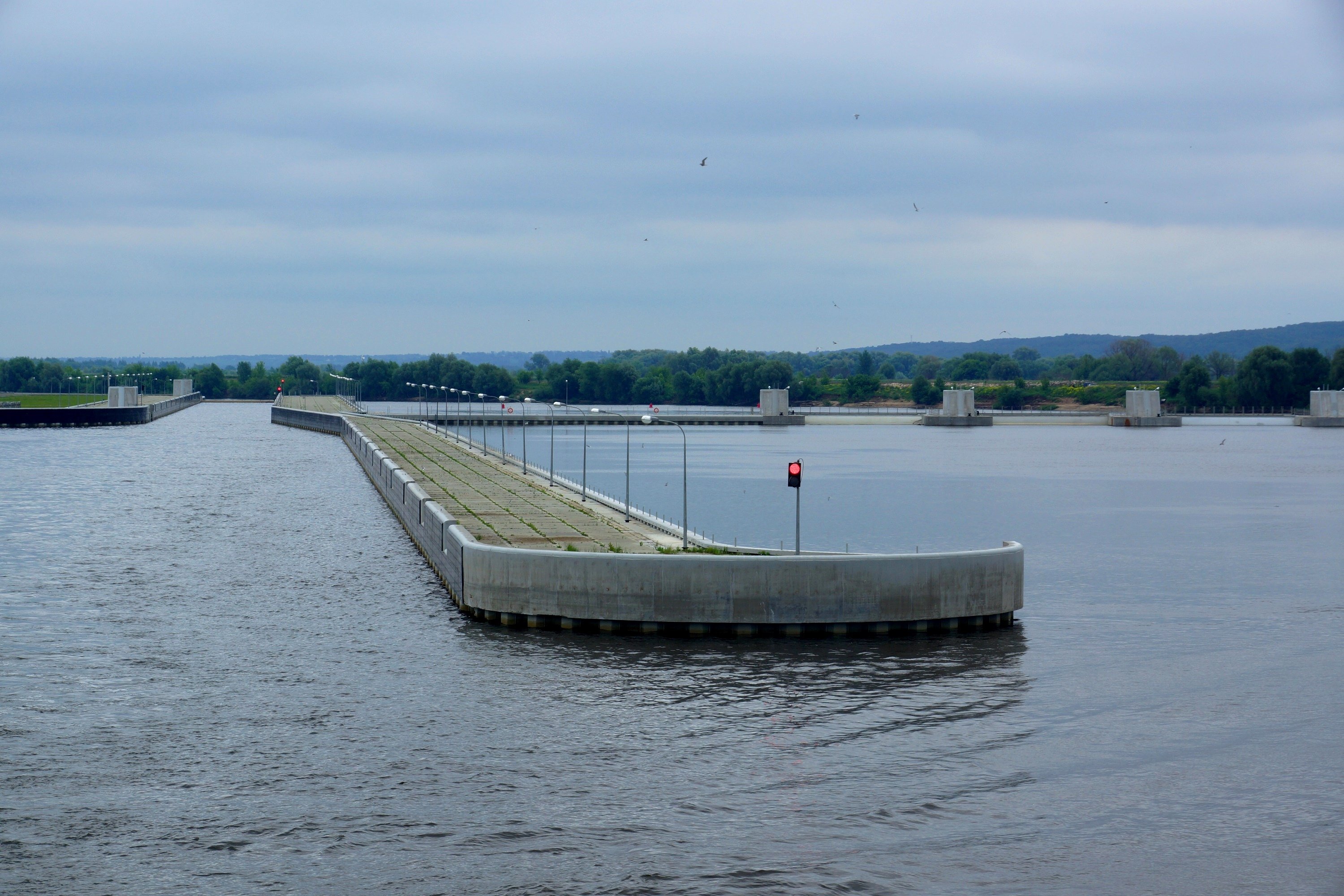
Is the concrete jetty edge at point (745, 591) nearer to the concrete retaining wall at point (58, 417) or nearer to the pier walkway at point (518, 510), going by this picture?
the pier walkway at point (518, 510)

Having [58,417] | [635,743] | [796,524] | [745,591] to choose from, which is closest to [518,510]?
[796,524]

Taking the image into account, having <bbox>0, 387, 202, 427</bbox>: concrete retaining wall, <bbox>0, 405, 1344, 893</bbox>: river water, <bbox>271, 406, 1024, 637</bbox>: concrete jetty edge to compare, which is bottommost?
<bbox>0, 405, 1344, 893</bbox>: river water

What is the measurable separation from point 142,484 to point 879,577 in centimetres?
6976

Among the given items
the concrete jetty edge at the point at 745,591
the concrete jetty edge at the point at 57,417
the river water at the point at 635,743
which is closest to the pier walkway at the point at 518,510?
the river water at the point at 635,743

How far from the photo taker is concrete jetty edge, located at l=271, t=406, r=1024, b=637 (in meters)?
33.6

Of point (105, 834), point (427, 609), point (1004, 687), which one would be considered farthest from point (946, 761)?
point (427, 609)

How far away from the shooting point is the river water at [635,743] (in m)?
19.6

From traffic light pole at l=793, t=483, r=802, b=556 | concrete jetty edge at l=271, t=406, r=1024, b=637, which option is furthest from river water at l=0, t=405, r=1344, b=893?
traffic light pole at l=793, t=483, r=802, b=556

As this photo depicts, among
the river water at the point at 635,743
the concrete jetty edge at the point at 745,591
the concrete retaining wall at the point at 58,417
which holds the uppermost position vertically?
the concrete retaining wall at the point at 58,417

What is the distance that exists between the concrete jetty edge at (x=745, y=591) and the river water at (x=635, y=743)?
0.73 m

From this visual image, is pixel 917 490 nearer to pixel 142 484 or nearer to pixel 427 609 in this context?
pixel 142 484

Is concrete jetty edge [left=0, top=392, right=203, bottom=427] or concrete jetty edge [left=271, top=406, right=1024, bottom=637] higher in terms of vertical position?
concrete jetty edge [left=0, top=392, right=203, bottom=427]

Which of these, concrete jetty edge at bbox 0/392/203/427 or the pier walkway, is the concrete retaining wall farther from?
the pier walkway

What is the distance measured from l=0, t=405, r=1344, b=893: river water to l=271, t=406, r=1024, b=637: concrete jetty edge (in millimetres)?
731
